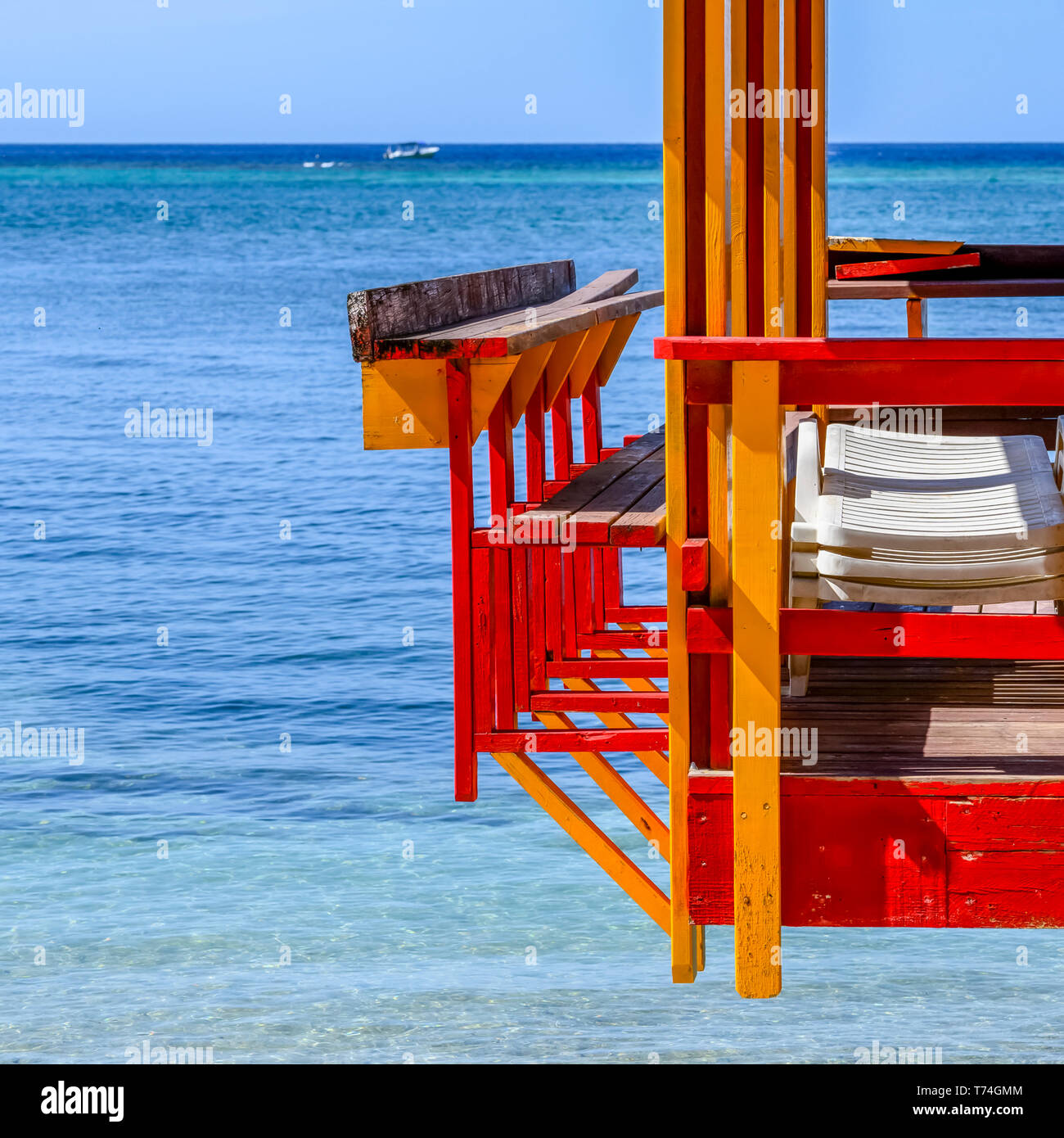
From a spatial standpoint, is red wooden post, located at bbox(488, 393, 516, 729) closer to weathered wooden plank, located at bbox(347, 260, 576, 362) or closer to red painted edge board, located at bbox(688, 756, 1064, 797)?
weathered wooden plank, located at bbox(347, 260, 576, 362)

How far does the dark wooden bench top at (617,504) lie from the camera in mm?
4465

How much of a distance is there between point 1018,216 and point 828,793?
2988 inches

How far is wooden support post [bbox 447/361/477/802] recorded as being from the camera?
16.7 ft

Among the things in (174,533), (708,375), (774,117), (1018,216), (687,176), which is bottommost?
(174,533)

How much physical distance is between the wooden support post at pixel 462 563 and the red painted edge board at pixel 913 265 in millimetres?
3562

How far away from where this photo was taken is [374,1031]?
10.0m

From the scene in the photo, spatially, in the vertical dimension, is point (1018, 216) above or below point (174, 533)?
above

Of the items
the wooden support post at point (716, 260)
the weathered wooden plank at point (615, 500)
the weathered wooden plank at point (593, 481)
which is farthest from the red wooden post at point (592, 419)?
the wooden support post at point (716, 260)

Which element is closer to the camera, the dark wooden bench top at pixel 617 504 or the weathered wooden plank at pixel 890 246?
the dark wooden bench top at pixel 617 504

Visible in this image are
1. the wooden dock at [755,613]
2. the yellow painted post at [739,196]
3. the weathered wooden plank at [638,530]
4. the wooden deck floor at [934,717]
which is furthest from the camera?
the yellow painted post at [739,196]

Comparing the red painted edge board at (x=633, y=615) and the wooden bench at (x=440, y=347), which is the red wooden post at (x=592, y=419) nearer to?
the red painted edge board at (x=633, y=615)

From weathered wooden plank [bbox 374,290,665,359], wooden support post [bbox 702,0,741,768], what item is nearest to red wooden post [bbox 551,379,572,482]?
weathered wooden plank [bbox 374,290,665,359]
